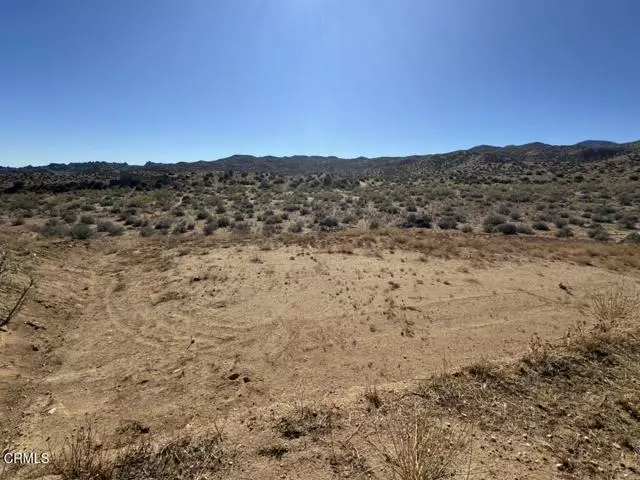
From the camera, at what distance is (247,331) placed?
293 inches

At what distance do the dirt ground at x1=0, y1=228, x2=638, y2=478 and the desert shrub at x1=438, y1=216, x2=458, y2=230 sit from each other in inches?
335

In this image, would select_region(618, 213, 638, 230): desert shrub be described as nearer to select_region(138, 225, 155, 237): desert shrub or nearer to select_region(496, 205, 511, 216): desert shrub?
select_region(496, 205, 511, 216): desert shrub

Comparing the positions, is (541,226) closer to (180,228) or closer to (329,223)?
(329,223)

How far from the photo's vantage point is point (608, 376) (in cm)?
525

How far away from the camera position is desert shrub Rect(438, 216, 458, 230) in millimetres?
21155

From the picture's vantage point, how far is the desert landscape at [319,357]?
12.7 ft

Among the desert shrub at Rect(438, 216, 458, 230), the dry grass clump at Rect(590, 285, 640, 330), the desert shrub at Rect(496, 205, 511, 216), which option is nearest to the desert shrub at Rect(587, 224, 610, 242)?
the desert shrub at Rect(496, 205, 511, 216)

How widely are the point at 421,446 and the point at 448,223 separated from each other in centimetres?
1924

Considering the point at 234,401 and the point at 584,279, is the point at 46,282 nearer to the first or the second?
the point at 234,401

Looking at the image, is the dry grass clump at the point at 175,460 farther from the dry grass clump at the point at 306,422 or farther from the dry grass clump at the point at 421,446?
the dry grass clump at the point at 421,446

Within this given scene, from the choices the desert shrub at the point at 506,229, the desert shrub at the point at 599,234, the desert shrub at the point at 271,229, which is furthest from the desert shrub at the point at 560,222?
the desert shrub at the point at 271,229

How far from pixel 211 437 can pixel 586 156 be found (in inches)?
3282

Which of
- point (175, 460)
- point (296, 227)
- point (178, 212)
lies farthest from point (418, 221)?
point (175, 460)

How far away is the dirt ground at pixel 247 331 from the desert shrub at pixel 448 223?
852cm
